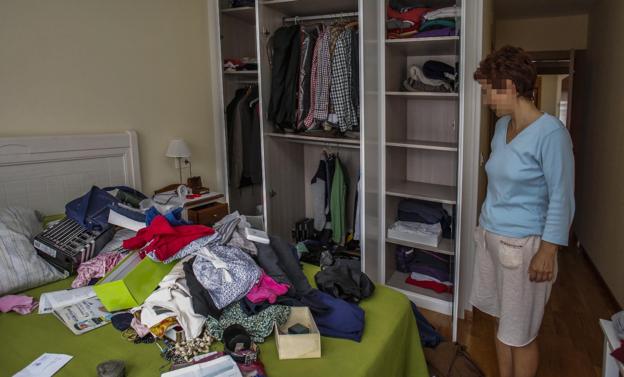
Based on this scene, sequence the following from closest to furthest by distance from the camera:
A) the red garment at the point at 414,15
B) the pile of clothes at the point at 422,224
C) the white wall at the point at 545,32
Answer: the red garment at the point at 414,15 → the pile of clothes at the point at 422,224 → the white wall at the point at 545,32

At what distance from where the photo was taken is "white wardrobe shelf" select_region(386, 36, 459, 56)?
269cm

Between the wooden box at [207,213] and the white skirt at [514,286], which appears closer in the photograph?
the white skirt at [514,286]

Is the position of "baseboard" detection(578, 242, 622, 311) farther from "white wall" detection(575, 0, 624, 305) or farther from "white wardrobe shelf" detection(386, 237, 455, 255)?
"white wardrobe shelf" detection(386, 237, 455, 255)

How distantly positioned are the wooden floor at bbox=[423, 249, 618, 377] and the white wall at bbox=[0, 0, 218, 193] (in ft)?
7.14

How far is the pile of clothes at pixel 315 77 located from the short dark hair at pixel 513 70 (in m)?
1.19

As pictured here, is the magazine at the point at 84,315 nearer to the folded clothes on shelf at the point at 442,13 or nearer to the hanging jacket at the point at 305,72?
the hanging jacket at the point at 305,72

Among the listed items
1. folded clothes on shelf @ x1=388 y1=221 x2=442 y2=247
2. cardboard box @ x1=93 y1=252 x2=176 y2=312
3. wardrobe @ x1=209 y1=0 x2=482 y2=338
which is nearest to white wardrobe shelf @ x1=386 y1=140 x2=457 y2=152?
wardrobe @ x1=209 y1=0 x2=482 y2=338

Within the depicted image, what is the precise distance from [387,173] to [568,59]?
3.07 m

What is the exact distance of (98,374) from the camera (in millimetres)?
1350

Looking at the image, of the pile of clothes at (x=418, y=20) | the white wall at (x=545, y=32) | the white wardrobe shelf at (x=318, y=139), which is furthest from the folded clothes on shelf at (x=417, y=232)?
the white wall at (x=545, y=32)

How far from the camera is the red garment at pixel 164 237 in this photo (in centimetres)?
184

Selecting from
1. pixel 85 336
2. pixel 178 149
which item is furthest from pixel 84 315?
pixel 178 149

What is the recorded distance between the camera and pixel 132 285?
1.79 m

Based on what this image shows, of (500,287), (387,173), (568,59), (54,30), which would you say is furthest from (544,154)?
(568,59)
